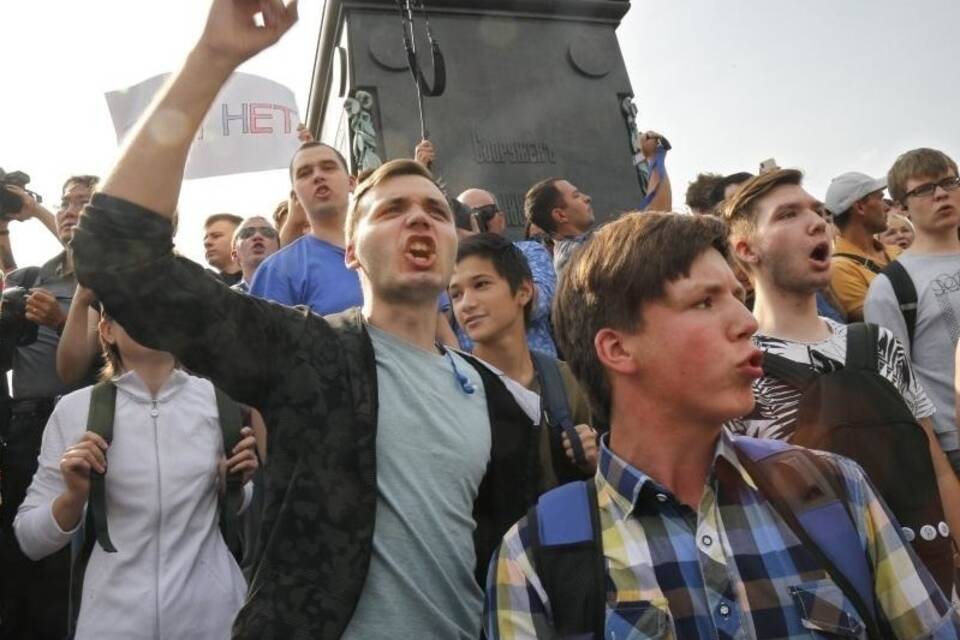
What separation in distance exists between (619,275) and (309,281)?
2276mm

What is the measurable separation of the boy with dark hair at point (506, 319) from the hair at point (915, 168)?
2.02 metres

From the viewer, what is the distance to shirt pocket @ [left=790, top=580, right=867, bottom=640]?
1496 mm

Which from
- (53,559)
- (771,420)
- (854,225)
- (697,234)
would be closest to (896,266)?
(854,225)

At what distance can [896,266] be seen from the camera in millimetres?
4117

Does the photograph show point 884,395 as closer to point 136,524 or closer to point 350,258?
point 350,258

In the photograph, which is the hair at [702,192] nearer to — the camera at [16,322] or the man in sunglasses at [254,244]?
the man in sunglasses at [254,244]

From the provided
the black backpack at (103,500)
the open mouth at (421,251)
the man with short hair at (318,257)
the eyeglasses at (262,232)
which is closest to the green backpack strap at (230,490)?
the black backpack at (103,500)

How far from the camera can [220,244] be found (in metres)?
7.07

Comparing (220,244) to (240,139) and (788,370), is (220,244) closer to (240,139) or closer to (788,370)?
(240,139)

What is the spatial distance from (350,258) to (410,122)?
665 centimetres

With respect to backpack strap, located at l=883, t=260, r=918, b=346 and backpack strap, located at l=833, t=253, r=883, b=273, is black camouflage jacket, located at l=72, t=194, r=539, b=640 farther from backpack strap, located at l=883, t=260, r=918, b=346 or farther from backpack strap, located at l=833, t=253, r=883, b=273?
backpack strap, located at l=833, t=253, r=883, b=273

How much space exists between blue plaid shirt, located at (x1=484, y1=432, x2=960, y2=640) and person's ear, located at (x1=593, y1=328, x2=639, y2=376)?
11.8 inches

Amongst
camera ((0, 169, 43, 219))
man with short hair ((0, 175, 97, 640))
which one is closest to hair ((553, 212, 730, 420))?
man with short hair ((0, 175, 97, 640))

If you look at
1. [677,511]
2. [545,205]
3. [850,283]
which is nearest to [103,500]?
[677,511]
